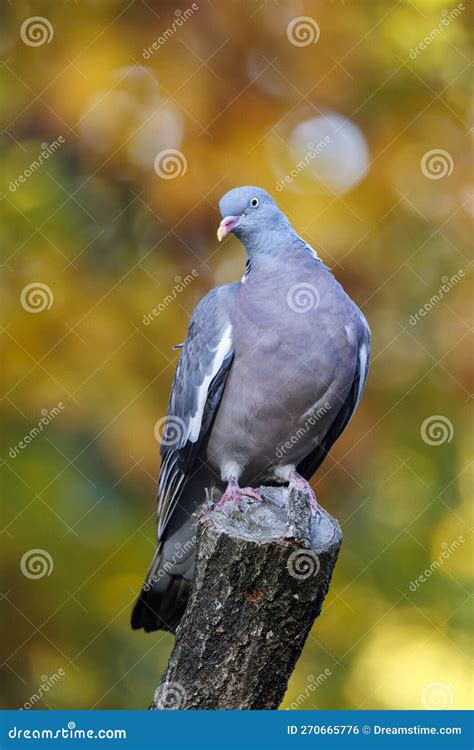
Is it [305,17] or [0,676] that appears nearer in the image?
[0,676]

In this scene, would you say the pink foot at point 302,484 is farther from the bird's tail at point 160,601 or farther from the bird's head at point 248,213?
the bird's head at point 248,213

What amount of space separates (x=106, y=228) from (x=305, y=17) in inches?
63.0

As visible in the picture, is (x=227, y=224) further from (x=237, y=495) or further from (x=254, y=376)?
(x=237, y=495)

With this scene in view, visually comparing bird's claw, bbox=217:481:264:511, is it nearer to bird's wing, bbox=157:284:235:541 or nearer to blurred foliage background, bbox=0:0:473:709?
bird's wing, bbox=157:284:235:541

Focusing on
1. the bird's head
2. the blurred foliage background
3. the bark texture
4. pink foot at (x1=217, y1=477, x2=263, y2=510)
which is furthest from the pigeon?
the bark texture

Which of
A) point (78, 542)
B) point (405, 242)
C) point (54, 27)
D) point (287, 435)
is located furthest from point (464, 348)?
point (54, 27)

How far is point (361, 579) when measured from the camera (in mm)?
5039

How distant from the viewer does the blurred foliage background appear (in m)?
4.89

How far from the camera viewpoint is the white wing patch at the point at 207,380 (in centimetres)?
422

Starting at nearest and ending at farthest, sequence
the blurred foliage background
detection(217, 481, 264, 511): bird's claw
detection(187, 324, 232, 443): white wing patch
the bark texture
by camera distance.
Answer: the bark texture < detection(217, 481, 264, 511): bird's claw < detection(187, 324, 232, 443): white wing patch < the blurred foliage background

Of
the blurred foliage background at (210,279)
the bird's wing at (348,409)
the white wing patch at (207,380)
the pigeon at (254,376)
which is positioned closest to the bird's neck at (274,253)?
the pigeon at (254,376)

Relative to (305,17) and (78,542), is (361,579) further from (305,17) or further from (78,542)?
(305,17)

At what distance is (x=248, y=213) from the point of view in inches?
→ 165

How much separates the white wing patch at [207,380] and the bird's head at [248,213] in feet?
1.42
